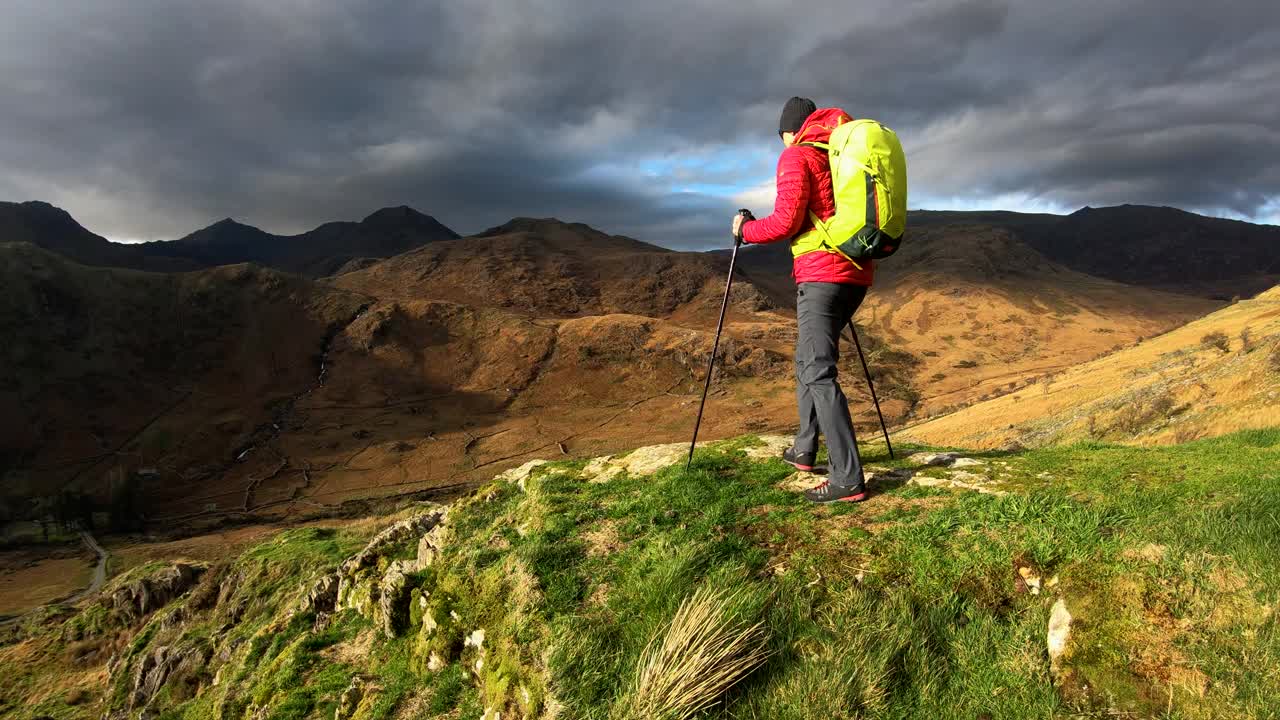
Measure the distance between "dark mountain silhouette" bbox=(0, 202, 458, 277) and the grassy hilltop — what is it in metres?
139

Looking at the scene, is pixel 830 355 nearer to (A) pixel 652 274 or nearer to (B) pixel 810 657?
(B) pixel 810 657

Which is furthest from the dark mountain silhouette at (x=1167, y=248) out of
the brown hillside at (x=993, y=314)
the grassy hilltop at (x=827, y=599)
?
the grassy hilltop at (x=827, y=599)

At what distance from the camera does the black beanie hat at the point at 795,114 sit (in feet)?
15.7

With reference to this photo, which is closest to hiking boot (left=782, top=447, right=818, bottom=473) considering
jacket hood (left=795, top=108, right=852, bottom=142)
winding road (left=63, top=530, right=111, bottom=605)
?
jacket hood (left=795, top=108, right=852, bottom=142)

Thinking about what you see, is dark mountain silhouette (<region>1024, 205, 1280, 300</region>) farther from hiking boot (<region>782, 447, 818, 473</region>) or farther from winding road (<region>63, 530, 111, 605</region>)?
winding road (<region>63, 530, 111, 605</region>)

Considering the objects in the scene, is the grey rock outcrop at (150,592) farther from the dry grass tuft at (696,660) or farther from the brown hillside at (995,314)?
the brown hillside at (995,314)

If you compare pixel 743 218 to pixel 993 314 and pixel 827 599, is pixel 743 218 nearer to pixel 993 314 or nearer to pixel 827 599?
pixel 827 599

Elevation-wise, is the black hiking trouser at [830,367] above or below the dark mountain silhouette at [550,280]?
below

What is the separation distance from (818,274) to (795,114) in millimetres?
1357

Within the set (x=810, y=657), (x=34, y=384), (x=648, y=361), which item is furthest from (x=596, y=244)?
(x=810, y=657)

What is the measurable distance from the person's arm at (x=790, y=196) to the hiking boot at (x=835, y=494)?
205 cm

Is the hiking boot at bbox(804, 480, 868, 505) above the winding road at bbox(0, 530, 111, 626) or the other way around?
above

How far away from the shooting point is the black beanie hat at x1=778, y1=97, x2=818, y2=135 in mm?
4789

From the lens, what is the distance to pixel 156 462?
35438mm
